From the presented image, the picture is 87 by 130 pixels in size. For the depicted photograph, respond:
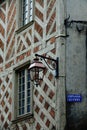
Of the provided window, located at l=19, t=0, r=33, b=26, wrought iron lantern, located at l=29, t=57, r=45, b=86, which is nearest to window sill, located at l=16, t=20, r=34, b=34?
window, located at l=19, t=0, r=33, b=26

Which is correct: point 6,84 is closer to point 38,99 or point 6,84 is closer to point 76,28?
point 38,99

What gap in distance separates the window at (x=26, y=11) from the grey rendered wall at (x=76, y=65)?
2.47 metres

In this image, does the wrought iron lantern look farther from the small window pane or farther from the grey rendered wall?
the small window pane

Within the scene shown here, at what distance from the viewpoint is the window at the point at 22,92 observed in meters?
16.3

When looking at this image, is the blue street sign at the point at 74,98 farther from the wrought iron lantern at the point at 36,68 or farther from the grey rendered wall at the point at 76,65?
the wrought iron lantern at the point at 36,68

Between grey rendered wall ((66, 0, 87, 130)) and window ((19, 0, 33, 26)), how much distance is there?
247 cm

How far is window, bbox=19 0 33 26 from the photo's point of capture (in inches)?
668

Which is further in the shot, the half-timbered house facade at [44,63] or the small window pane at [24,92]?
the small window pane at [24,92]

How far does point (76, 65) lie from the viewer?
14.3 m

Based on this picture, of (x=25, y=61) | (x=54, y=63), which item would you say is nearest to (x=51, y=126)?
(x=54, y=63)

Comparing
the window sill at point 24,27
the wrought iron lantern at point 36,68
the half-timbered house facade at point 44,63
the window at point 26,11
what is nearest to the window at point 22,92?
the half-timbered house facade at point 44,63

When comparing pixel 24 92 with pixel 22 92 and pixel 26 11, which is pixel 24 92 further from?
pixel 26 11

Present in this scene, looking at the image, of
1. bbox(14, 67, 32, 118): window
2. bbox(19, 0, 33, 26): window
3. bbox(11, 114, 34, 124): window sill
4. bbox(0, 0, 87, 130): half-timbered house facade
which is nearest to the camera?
bbox(0, 0, 87, 130): half-timbered house facade

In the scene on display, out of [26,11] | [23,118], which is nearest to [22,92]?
[23,118]
